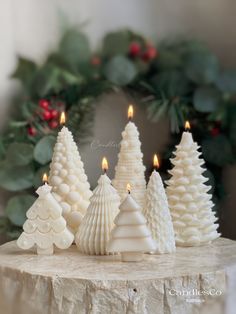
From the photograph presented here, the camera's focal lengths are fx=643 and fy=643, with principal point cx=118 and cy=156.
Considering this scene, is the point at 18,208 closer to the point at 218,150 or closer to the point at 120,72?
the point at 120,72

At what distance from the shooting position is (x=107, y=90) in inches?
80.4

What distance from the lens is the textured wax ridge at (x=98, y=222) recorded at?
1.19 m

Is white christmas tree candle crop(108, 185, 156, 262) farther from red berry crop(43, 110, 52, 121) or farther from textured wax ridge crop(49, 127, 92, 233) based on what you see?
red berry crop(43, 110, 52, 121)

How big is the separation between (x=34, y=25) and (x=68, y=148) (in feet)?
3.05

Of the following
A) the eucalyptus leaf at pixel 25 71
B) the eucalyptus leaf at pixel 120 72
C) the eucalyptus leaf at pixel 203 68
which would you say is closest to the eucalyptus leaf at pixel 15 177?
the eucalyptus leaf at pixel 25 71

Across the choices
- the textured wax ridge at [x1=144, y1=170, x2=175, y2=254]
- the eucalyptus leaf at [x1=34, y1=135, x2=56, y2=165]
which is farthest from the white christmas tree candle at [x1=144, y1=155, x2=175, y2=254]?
the eucalyptus leaf at [x1=34, y1=135, x2=56, y2=165]

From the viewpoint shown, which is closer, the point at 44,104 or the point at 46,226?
the point at 46,226

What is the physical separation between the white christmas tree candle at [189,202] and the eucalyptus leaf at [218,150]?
68 cm

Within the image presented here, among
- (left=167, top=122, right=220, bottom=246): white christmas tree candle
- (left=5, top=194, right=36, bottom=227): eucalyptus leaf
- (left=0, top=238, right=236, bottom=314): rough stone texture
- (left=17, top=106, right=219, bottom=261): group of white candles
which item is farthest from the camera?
(left=5, top=194, right=36, bottom=227): eucalyptus leaf

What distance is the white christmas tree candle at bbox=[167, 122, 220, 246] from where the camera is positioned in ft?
4.18

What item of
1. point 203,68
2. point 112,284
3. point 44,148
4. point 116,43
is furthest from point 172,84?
point 112,284

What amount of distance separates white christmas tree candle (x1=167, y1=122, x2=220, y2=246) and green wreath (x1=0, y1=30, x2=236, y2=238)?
675 mm

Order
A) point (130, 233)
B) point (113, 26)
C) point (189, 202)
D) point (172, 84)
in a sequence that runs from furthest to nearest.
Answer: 1. point (113, 26)
2. point (172, 84)
3. point (189, 202)
4. point (130, 233)

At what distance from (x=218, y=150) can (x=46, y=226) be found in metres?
0.93
